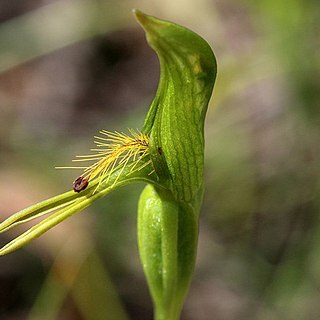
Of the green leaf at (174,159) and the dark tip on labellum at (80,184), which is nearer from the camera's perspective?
the green leaf at (174,159)

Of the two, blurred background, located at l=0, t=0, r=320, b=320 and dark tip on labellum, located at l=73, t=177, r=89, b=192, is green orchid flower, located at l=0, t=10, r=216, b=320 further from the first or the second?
blurred background, located at l=0, t=0, r=320, b=320


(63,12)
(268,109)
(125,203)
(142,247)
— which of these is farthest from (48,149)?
(142,247)

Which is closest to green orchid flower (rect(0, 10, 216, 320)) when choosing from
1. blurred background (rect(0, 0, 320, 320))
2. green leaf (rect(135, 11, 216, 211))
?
green leaf (rect(135, 11, 216, 211))

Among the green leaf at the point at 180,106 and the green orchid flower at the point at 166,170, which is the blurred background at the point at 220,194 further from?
the green leaf at the point at 180,106

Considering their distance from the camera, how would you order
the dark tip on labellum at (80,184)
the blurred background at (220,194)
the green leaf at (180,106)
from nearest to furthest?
the green leaf at (180,106) → the dark tip on labellum at (80,184) → the blurred background at (220,194)

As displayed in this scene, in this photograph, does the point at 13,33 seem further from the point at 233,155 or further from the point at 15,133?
the point at 233,155

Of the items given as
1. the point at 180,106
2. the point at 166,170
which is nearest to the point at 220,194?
the point at 166,170

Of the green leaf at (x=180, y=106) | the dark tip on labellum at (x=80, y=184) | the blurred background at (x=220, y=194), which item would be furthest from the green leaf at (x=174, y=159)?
the blurred background at (x=220, y=194)

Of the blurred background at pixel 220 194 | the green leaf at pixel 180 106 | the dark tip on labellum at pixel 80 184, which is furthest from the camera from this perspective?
the blurred background at pixel 220 194
